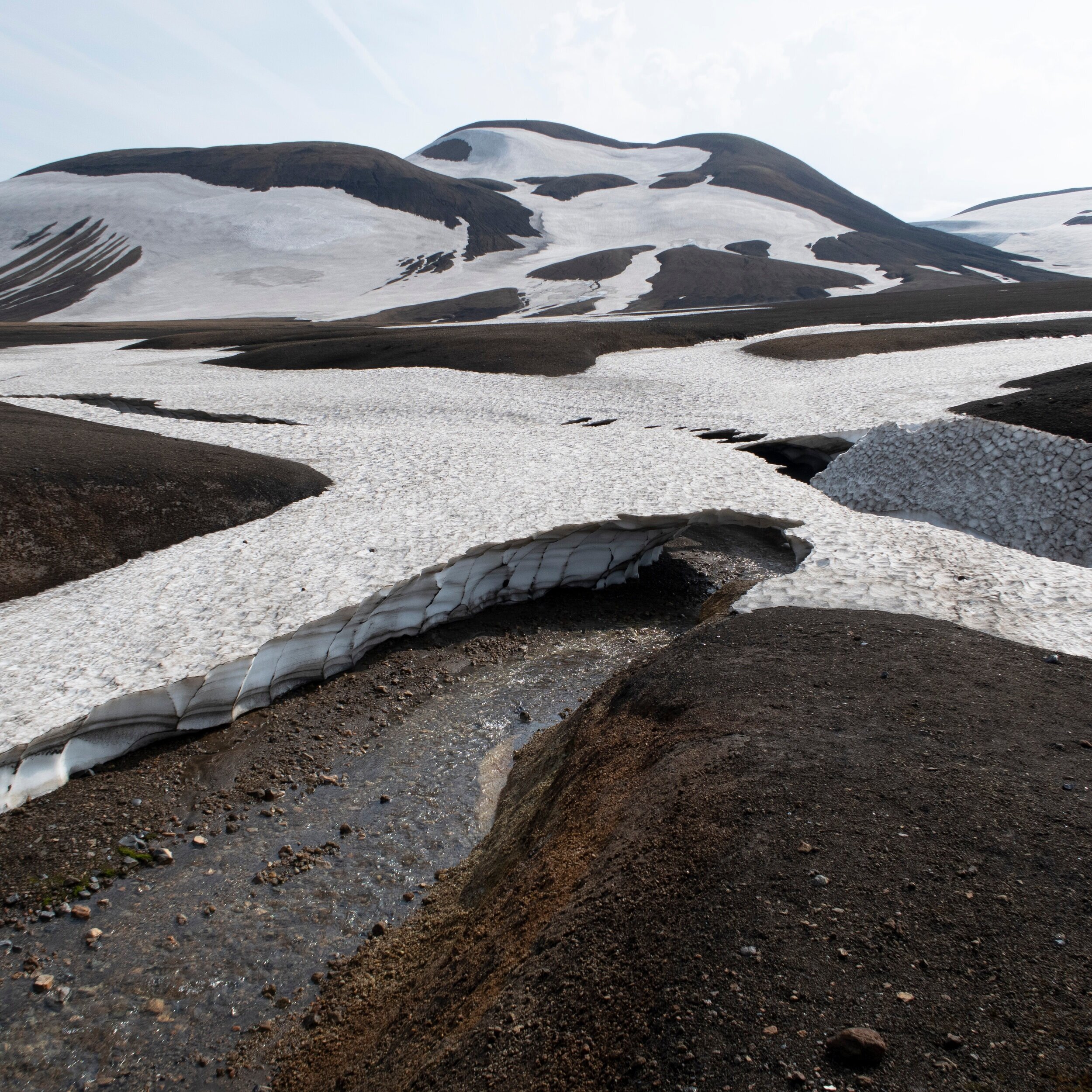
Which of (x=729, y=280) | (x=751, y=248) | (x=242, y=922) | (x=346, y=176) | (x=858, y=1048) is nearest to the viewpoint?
(x=858, y=1048)

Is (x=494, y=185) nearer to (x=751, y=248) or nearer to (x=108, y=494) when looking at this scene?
(x=751, y=248)

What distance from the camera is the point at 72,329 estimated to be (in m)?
60.7

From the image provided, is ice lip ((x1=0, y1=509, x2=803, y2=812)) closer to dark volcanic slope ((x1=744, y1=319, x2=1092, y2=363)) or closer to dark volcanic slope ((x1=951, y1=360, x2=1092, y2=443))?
dark volcanic slope ((x1=951, y1=360, x2=1092, y2=443))

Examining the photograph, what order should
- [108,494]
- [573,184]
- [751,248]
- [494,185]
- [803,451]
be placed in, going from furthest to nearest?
[573,184] < [494,185] < [751,248] < [803,451] < [108,494]

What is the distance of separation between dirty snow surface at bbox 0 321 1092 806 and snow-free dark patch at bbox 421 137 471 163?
144 metres

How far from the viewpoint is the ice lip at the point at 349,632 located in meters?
8.65

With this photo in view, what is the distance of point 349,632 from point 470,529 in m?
3.22

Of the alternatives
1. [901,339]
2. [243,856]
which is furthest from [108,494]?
[901,339]

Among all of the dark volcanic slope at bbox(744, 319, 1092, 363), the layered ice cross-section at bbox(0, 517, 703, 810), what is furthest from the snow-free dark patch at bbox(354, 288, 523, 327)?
the layered ice cross-section at bbox(0, 517, 703, 810)

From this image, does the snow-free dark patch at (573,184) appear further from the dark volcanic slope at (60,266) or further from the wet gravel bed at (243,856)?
the wet gravel bed at (243,856)

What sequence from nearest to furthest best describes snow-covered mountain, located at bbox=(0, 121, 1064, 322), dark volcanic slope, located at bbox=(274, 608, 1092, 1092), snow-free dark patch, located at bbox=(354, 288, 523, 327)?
dark volcanic slope, located at bbox=(274, 608, 1092, 1092) < snow-free dark patch, located at bbox=(354, 288, 523, 327) < snow-covered mountain, located at bbox=(0, 121, 1064, 322)

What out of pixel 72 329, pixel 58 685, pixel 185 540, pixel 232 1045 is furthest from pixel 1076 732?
pixel 72 329

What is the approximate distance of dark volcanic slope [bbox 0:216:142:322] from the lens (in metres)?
88.2

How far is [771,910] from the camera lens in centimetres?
487
